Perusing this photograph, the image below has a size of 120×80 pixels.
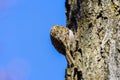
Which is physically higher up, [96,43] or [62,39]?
[62,39]

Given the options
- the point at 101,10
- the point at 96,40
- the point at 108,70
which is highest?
the point at 101,10

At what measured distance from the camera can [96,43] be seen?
190cm

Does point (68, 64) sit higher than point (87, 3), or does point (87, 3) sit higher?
point (87, 3)

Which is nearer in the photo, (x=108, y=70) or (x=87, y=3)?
(x=108, y=70)

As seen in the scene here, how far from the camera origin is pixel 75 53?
196cm

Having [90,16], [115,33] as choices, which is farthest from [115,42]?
[90,16]

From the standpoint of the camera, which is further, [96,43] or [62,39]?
[62,39]

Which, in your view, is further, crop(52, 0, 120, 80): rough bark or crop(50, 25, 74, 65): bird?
crop(50, 25, 74, 65): bird

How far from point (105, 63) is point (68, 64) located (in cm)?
19

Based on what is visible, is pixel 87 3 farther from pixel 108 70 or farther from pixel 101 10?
pixel 108 70

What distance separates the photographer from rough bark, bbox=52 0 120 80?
185 cm

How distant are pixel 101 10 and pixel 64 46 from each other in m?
0.25

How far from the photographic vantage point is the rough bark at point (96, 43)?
1854 mm

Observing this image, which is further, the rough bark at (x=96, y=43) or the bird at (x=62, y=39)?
the bird at (x=62, y=39)
